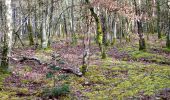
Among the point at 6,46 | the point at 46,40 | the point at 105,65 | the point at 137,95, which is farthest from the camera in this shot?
the point at 46,40

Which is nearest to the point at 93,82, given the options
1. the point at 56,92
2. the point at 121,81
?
the point at 121,81

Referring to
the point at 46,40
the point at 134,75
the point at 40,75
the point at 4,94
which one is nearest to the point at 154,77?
the point at 134,75

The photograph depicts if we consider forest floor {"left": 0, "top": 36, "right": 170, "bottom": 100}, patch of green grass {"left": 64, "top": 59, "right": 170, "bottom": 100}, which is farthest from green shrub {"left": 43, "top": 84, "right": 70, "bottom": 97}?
patch of green grass {"left": 64, "top": 59, "right": 170, "bottom": 100}

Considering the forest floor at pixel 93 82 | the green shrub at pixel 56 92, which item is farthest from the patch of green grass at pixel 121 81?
the green shrub at pixel 56 92

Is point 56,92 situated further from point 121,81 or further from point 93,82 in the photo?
point 121,81

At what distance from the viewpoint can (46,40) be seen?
3362 cm

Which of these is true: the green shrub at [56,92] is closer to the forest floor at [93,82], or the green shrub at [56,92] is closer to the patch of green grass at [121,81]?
the forest floor at [93,82]

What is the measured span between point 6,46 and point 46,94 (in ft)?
16.2

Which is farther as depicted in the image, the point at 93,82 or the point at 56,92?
the point at 93,82

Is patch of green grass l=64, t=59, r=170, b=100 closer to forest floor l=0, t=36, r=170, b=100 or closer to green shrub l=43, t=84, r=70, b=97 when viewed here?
forest floor l=0, t=36, r=170, b=100

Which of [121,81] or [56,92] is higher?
[56,92]

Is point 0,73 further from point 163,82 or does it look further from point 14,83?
point 163,82

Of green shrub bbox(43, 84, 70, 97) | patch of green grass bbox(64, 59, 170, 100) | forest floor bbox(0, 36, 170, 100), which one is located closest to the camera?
green shrub bbox(43, 84, 70, 97)

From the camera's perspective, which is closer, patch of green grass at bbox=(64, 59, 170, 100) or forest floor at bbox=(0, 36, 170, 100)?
forest floor at bbox=(0, 36, 170, 100)
